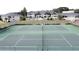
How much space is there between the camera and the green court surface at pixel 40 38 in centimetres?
384

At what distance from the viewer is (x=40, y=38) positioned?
3963mm

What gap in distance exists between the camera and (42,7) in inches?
160

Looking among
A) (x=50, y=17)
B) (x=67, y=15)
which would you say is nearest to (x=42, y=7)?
(x=50, y=17)

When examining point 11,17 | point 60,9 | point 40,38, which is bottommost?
point 40,38

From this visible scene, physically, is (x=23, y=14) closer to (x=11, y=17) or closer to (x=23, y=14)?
(x=23, y=14)

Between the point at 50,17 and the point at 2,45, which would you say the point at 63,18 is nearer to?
the point at 50,17

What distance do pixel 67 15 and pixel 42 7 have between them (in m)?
0.54

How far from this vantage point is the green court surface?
3.84 meters

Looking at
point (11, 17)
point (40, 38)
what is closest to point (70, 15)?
point (40, 38)

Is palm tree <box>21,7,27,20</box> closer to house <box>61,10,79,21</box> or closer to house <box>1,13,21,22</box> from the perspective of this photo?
house <box>1,13,21,22</box>

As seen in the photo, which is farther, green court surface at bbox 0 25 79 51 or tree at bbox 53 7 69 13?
tree at bbox 53 7 69 13

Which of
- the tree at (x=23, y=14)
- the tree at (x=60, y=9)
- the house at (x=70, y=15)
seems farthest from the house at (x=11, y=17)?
the house at (x=70, y=15)

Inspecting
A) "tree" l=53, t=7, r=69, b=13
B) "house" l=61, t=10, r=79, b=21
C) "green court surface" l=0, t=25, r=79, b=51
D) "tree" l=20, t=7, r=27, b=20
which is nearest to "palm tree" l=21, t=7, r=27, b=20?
"tree" l=20, t=7, r=27, b=20
